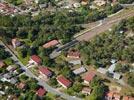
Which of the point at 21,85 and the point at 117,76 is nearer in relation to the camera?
the point at 21,85

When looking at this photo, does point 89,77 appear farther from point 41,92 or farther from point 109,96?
point 41,92

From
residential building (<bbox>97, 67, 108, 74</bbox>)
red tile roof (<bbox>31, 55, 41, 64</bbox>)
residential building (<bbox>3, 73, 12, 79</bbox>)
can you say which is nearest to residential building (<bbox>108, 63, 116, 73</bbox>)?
residential building (<bbox>97, 67, 108, 74</bbox>)

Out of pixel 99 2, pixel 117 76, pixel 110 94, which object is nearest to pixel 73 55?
pixel 117 76

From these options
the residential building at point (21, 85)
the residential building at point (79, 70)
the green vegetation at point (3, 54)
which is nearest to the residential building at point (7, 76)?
the residential building at point (21, 85)

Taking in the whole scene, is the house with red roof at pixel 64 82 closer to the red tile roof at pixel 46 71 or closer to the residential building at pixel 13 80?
the red tile roof at pixel 46 71

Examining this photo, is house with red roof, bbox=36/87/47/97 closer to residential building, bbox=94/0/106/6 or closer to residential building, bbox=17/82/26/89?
residential building, bbox=17/82/26/89

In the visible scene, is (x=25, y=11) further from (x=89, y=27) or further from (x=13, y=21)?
(x=89, y=27)
